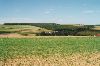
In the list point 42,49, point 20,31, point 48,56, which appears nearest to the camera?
Answer: point 48,56

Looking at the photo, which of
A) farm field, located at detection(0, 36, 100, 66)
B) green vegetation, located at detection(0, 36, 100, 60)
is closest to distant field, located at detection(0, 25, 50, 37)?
green vegetation, located at detection(0, 36, 100, 60)

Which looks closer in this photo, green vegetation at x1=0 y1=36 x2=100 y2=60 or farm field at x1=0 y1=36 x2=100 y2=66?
farm field at x1=0 y1=36 x2=100 y2=66

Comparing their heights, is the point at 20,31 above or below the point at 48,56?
below

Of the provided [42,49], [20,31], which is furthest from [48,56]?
[20,31]

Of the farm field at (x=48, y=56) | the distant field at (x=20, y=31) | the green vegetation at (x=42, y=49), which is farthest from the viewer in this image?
the distant field at (x=20, y=31)

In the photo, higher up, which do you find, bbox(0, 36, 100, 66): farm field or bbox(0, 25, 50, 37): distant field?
bbox(0, 36, 100, 66): farm field

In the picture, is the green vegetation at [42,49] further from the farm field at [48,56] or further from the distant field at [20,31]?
the distant field at [20,31]

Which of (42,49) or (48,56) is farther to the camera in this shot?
(42,49)

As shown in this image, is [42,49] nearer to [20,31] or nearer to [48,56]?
[48,56]

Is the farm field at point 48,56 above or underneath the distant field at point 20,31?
above

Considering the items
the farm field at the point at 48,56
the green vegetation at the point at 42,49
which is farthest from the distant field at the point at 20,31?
the farm field at the point at 48,56

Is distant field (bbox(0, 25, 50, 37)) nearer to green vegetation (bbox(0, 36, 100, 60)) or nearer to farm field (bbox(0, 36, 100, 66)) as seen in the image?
green vegetation (bbox(0, 36, 100, 60))

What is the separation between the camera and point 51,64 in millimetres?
21938

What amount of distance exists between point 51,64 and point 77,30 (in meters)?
54.1
